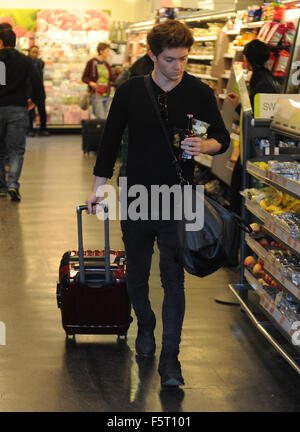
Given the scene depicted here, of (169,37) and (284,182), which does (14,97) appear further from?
(169,37)

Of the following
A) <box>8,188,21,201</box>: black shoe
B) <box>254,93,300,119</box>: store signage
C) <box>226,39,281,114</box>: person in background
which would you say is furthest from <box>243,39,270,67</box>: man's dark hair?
<box>8,188,21,201</box>: black shoe

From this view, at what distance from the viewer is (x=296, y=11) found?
673cm

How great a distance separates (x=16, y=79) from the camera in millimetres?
8297

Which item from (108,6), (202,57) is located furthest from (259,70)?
(108,6)

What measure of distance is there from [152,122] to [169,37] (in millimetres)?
388

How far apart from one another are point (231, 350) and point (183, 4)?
9471mm

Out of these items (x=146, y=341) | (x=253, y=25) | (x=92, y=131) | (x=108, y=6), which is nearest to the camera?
(x=146, y=341)

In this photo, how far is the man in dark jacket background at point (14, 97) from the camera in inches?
326

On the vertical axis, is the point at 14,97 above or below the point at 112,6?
below

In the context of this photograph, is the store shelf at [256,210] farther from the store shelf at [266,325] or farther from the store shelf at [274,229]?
the store shelf at [266,325]

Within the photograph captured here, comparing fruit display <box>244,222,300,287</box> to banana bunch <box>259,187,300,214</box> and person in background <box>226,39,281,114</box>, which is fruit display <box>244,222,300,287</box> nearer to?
banana bunch <box>259,187,300,214</box>

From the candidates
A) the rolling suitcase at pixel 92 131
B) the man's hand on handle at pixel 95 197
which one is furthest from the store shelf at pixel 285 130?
the rolling suitcase at pixel 92 131
